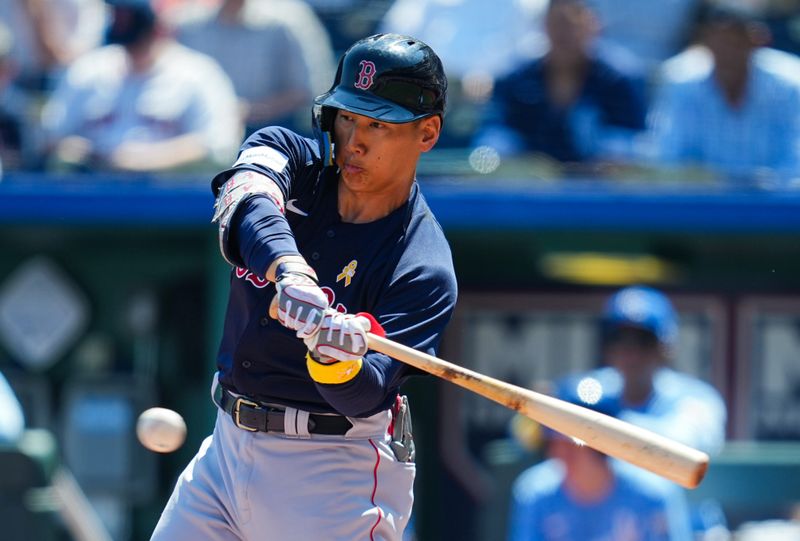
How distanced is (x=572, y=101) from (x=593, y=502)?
1940mm

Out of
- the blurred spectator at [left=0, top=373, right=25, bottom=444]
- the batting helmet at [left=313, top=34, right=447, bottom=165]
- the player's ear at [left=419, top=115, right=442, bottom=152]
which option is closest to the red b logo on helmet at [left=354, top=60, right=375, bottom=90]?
the batting helmet at [left=313, top=34, right=447, bottom=165]

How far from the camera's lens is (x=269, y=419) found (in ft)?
9.73

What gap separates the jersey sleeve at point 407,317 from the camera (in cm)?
285

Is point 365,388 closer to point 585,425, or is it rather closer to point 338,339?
point 338,339

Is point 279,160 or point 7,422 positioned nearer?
point 279,160

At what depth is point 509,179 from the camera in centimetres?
586

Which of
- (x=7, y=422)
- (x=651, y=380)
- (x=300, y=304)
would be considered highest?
Answer: (x=300, y=304)

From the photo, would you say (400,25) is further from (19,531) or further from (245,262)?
(245,262)

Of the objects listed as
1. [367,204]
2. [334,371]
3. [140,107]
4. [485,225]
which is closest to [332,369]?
[334,371]

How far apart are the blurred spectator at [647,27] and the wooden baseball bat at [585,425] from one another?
3840 millimetres

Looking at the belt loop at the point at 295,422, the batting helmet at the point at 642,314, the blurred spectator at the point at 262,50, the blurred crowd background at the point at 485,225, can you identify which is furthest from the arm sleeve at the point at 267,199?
the blurred spectator at the point at 262,50

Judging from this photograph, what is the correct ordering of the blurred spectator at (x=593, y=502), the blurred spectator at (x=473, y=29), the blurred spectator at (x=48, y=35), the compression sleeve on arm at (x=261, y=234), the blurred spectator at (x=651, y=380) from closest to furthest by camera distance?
1. the compression sleeve on arm at (x=261, y=234)
2. the blurred spectator at (x=593, y=502)
3. the blurred spectator at (x=651, y=380)
4. the blurred spectator at (x=473, y=29)
5. the blurred spectator at (x=48, y=35)

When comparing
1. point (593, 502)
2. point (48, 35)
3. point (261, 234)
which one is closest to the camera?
point (261, 234)

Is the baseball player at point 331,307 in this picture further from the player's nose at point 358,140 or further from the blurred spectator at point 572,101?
the blurred spectator at point 572,101
